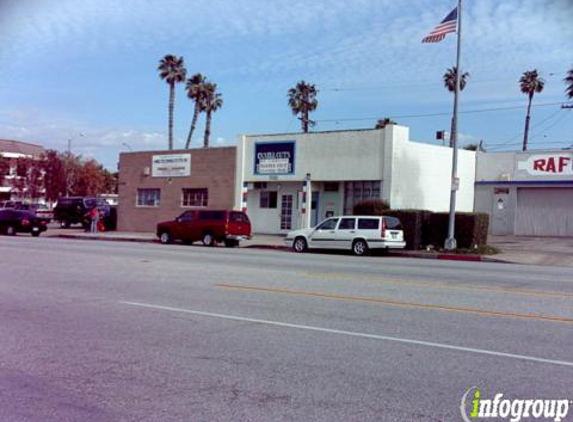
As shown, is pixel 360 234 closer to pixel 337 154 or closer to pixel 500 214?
pixel 337 154

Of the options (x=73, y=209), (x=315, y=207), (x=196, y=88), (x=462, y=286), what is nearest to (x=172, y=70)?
(x=196, y=88)

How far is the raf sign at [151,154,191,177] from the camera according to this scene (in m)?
37.7

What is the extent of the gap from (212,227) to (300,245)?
15.9 feet

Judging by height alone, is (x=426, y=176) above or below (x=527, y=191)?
above

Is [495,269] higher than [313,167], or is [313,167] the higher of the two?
[313,167]

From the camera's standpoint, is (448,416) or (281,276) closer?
(448,416)

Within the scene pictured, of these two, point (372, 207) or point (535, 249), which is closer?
point (535, 249)

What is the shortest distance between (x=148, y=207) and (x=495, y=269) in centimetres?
2621

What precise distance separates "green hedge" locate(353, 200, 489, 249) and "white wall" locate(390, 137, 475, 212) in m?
3.60

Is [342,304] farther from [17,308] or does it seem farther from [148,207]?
[148,207]

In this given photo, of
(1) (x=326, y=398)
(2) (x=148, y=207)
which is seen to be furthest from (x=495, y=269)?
(2) (x=148, y=207)

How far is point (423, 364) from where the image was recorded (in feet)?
22.2

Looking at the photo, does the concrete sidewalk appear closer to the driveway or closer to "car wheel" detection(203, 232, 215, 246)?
the driveway

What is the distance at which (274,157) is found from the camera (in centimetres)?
3422
